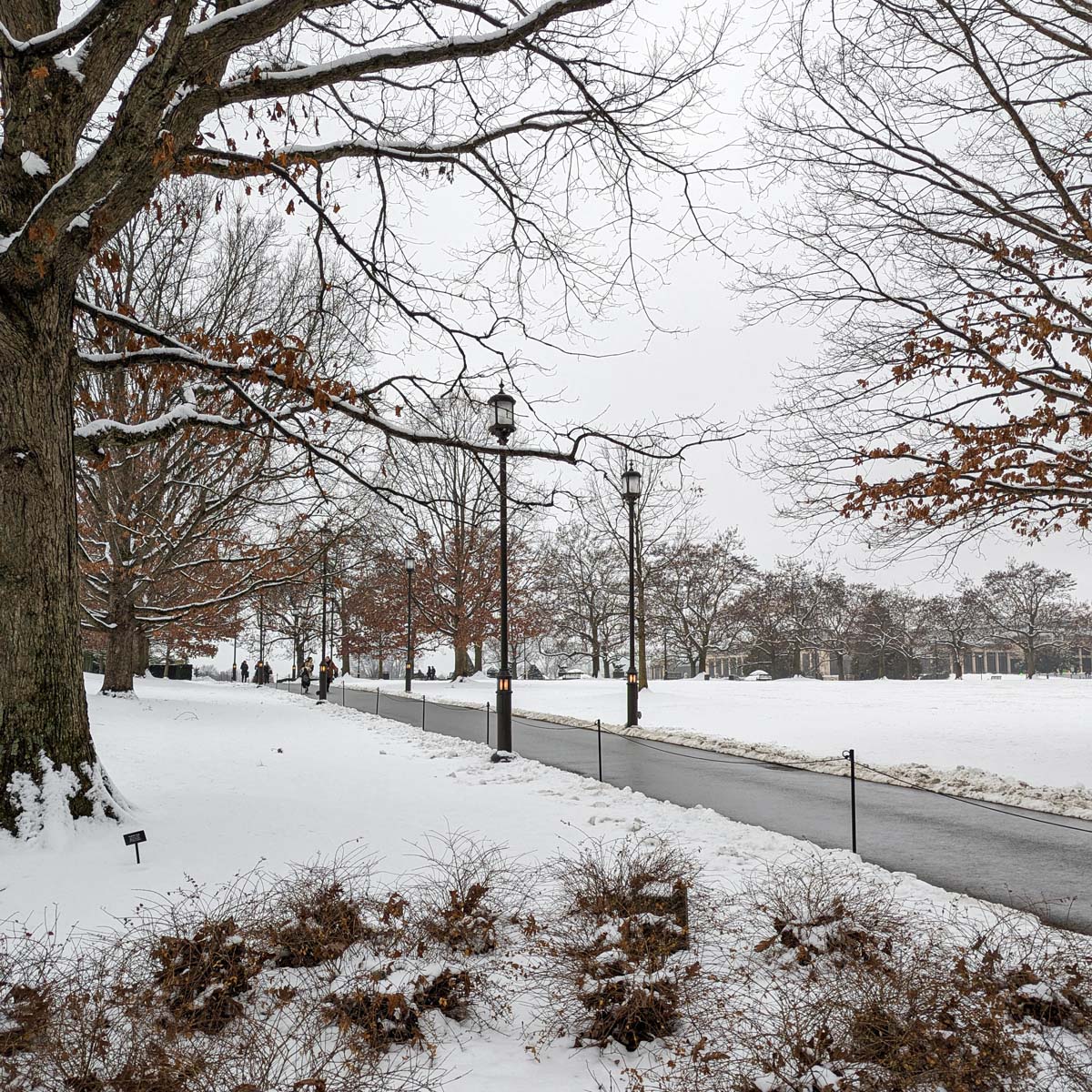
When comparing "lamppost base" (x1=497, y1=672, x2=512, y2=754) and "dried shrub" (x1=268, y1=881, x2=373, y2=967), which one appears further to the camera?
Result: "lamppost base" (x1=497, y1=672, x2=512, y2=754)

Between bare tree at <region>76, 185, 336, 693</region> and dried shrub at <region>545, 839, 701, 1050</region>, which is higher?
bare tree at <region>76, 185, 336, 693</region>

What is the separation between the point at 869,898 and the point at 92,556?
71.1 feet

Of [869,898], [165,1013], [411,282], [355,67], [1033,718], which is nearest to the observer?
[165,1013]

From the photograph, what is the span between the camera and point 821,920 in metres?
4.98

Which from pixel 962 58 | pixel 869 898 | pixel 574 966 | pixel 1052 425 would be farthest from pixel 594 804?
pixel 962 58

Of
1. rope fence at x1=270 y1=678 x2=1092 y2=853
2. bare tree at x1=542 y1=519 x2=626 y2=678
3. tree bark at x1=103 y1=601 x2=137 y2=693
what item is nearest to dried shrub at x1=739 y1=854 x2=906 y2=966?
rope fence at x1=270 y1=678 x2=1092 y2=853

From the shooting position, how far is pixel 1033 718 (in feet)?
61.1

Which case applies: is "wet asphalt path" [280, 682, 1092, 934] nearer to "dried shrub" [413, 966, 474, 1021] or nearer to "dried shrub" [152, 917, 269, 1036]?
"dried shrub" [413, 966, 474, 1021]

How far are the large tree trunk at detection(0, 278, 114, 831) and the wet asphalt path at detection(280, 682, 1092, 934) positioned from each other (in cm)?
709

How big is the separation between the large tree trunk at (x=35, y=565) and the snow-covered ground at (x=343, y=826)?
73cm

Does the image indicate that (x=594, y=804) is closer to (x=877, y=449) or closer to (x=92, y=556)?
(x=877, y=449)

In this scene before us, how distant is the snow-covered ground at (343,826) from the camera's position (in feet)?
17.8

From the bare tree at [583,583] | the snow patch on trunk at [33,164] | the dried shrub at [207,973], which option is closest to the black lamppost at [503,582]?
the snow patch on trunk at [33,164]

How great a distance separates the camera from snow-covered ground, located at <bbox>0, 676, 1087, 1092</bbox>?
5.43 meters
